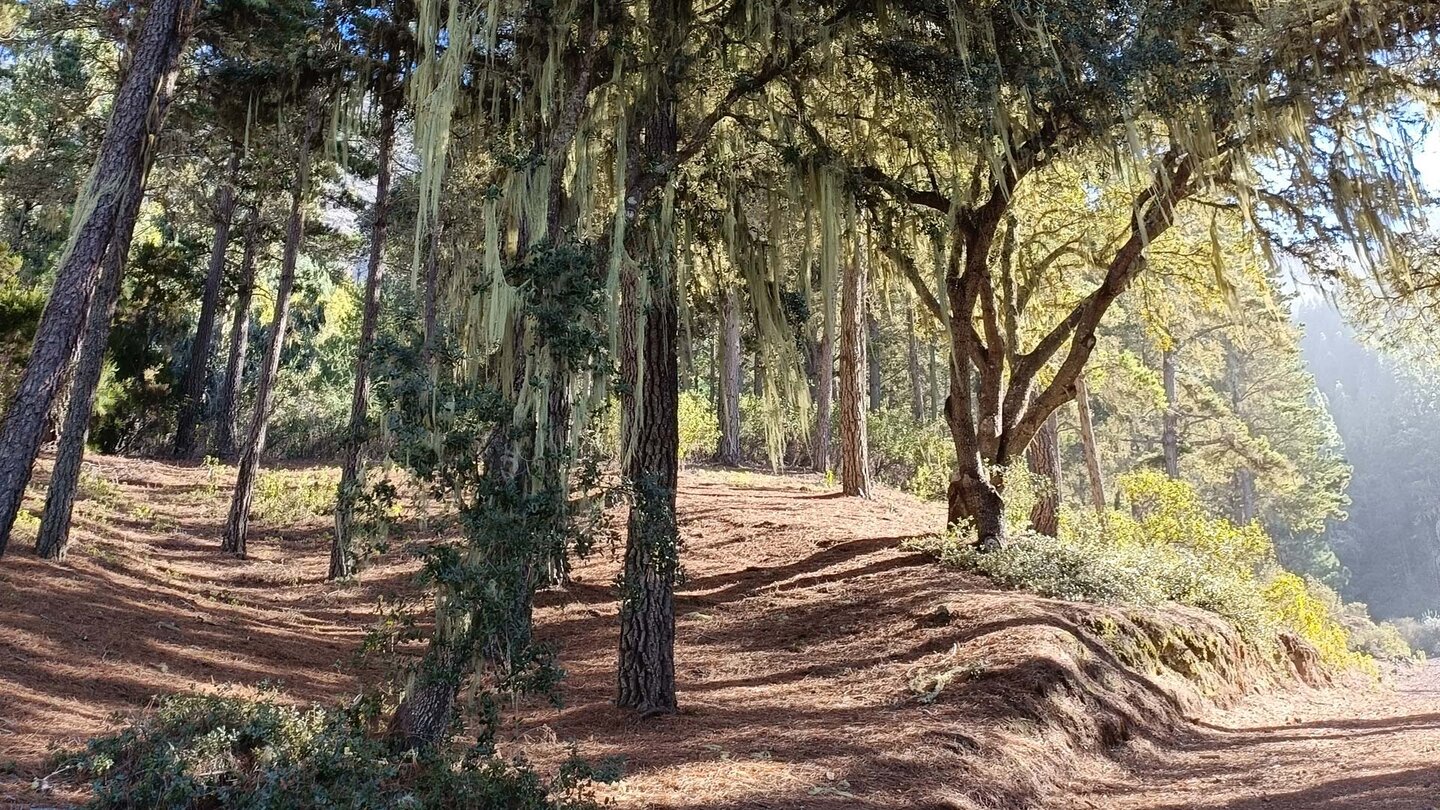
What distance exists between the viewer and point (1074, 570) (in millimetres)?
9742

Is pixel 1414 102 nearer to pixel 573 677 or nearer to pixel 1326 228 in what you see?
pixel 1326 228

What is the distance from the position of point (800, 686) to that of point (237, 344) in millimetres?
13961

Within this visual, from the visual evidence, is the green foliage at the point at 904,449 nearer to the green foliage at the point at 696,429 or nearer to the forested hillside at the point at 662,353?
the green foliage at the point at 696,429

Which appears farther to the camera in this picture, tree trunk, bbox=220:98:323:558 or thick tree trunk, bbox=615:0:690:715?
tree trunk, bbox=220:98:323:558

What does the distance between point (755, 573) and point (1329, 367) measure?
9821 centimetres

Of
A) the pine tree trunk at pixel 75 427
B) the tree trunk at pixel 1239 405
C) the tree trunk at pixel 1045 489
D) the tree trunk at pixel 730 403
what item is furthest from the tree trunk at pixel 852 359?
the tree trunk at pixel 1239 405

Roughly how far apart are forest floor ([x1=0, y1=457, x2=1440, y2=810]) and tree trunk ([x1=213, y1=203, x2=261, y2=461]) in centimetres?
438

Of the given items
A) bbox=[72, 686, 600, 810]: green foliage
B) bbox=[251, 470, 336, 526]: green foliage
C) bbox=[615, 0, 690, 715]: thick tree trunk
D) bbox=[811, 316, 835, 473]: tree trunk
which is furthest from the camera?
bbox=[811, 316, 835, 473]: tree trunk

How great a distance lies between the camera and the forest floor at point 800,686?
5348mm

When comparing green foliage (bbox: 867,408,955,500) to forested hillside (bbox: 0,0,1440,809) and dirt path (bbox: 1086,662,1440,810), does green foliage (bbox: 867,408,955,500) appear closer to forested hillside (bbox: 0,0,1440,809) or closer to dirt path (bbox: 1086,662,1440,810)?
forested hillside (bbox: 0,0,1440,809)

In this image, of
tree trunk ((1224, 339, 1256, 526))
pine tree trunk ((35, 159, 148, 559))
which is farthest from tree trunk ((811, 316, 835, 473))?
tree trunk ((1224, 339, 1256, 526))

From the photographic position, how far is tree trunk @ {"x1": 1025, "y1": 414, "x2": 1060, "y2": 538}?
37.1ft

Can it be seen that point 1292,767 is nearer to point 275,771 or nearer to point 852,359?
point 275,771

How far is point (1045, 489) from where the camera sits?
10867mm
